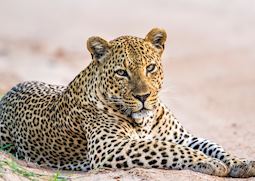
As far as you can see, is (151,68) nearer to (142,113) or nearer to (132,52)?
(132,52)

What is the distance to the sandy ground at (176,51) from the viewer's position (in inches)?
628

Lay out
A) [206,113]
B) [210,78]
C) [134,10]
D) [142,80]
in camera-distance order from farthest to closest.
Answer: [134,10]
[210,78]
[206,113]
[142,80]

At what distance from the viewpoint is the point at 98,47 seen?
35.8 ft

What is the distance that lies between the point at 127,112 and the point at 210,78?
12.1m

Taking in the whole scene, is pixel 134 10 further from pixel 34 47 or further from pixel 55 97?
pixel 55 97

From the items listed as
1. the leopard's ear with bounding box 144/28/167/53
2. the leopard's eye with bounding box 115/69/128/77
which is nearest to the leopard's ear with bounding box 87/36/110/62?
the leopard's eye with bounding box 115/69/128/77

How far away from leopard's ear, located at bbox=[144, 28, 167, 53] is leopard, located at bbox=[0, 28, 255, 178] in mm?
11

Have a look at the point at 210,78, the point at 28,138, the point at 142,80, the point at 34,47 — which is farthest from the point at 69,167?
the point at 34,47

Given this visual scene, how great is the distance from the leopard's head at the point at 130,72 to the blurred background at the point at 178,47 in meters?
0.48

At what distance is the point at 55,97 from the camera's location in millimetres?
11773

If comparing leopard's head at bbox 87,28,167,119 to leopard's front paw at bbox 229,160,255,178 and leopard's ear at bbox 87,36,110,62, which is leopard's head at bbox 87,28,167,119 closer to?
leopard's ear at bbox 87,36,110,62

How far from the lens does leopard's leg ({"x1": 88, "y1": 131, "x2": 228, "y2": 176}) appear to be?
10102 millimetres

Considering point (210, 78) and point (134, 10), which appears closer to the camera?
point (210, 78)

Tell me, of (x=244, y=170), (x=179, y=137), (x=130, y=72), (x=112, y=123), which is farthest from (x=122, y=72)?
(x=244, y=170)
